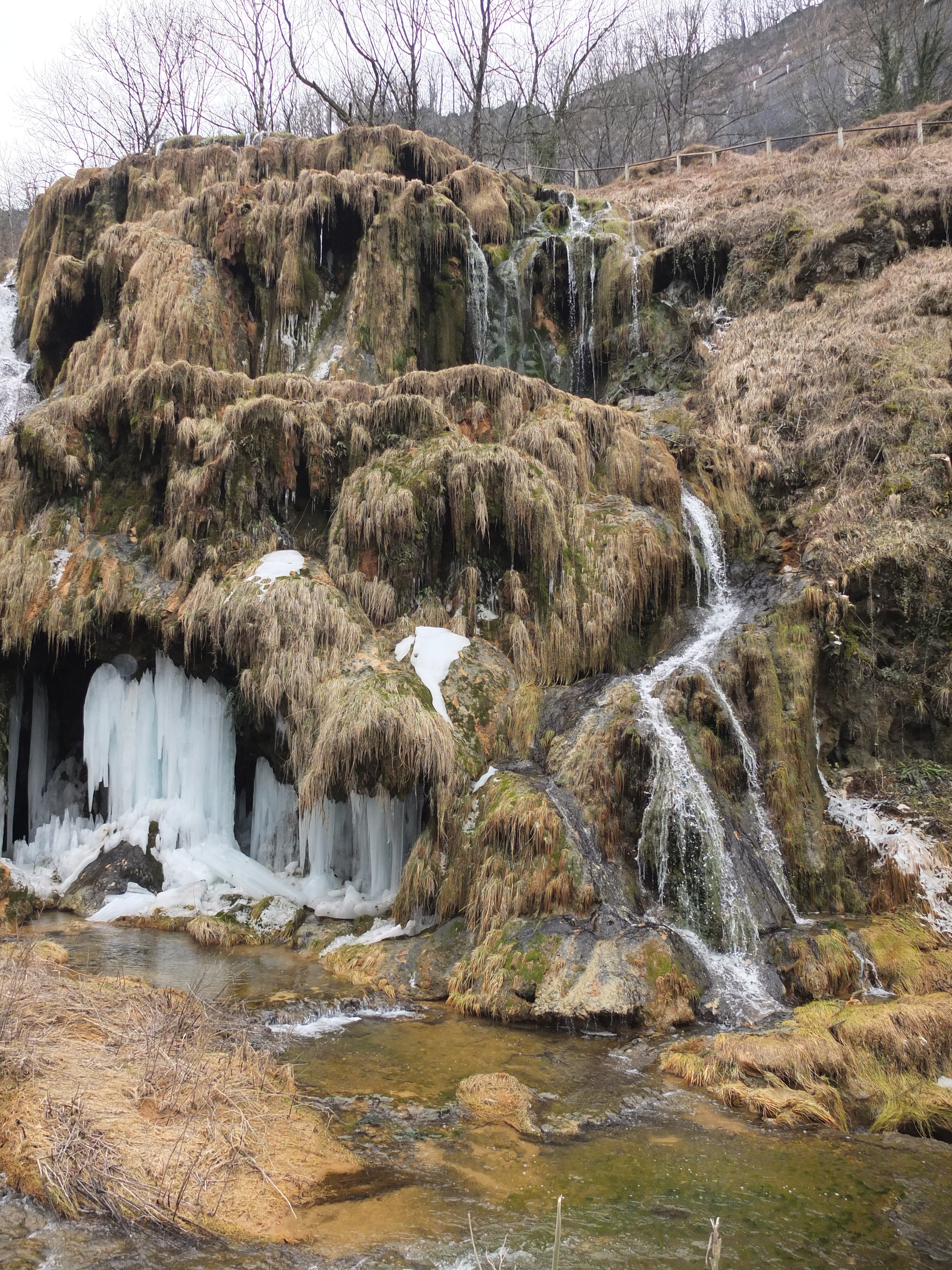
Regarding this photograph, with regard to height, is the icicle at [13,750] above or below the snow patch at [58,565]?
below

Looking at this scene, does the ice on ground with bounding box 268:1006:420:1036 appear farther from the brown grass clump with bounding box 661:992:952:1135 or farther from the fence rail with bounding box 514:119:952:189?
the fence rail with bounding box 514:119:952:189

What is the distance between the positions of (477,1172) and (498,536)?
23.9 feet

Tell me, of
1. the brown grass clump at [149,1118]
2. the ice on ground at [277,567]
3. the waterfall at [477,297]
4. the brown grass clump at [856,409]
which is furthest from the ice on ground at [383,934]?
the waterfall at [477,297]

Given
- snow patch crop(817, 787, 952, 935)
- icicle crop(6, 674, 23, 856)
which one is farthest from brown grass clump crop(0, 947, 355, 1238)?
snow patch crop(817, 787, 952, 935)

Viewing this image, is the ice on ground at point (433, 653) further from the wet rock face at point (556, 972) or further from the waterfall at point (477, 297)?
the waterfall at point (477, 297)

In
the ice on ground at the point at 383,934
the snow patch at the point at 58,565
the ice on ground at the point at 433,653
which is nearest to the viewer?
the ice on ground at the point at 383,934

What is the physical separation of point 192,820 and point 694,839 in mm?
5394

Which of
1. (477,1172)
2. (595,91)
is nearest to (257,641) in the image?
(477,1172)

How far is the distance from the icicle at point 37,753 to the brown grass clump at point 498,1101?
25.0 ft

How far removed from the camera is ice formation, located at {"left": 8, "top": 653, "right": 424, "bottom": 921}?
8484 millimetres

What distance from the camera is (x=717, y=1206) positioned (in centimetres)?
382

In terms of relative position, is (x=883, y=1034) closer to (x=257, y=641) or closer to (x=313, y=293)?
(x=257, y=641)

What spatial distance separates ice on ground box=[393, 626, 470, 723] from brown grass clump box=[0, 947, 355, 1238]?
4026 millimetres

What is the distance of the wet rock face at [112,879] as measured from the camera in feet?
28.7
